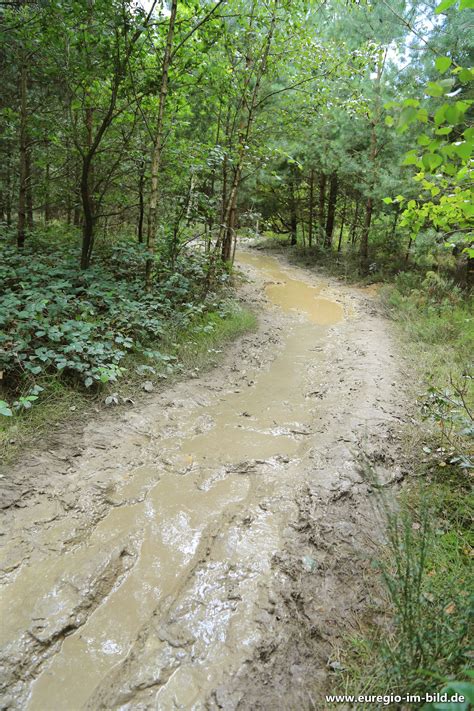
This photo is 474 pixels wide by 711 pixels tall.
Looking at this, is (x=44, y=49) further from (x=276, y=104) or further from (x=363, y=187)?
(x=363, y=187)

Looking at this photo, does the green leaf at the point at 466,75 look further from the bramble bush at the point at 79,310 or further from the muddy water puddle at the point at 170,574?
the bramble bush at the point at 79,310

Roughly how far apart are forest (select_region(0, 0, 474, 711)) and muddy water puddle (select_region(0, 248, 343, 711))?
18 centimetres

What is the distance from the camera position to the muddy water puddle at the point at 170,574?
2000 mm

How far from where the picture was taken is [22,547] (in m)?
2.63

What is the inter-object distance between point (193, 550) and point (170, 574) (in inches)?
9.5

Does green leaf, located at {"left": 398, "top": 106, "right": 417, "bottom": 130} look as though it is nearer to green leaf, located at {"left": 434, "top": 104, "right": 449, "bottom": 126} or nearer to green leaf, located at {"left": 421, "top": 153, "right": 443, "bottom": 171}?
green leaf, located at {"left": 434, "top": 104, "right": 449, "bottom": 126}

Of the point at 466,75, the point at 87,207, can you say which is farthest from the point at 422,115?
the point at 87,207

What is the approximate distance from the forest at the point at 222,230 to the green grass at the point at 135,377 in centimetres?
2

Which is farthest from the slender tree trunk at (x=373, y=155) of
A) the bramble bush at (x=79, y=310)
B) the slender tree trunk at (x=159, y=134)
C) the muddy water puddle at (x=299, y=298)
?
the slender tree trunk at (x=159, y=134)

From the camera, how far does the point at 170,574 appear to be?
2.57 m

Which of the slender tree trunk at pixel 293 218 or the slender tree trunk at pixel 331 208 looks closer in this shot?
the slender tree trunk at pixel 331 208

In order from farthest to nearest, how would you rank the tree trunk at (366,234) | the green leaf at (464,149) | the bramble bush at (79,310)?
the tree trunk at (366,234)
the bramble bush at (79,310)
the green leaf at (464,149)

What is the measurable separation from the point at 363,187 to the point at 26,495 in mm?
11704

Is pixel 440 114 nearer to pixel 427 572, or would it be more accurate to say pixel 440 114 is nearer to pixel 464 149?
pixel 464 149
